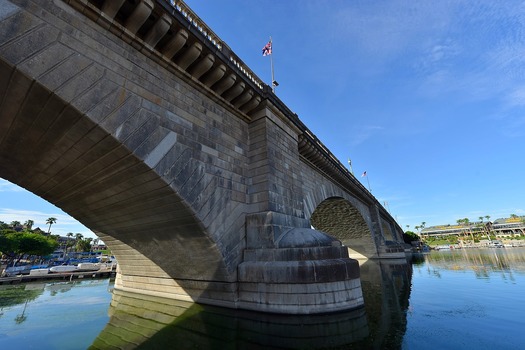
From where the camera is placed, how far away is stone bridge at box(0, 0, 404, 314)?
559cm

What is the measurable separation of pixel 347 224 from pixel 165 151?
3444cm

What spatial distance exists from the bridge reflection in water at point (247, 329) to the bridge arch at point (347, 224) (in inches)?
780

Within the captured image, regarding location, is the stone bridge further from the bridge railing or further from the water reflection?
the water reflection

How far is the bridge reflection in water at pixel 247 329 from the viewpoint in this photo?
642cm

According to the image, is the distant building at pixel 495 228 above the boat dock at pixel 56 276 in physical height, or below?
above

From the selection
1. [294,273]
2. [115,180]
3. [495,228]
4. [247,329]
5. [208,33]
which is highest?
[495,228]

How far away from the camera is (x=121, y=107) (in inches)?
253

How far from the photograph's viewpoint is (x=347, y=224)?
37188mm

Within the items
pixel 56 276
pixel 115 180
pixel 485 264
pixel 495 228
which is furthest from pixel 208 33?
pixel 495 228

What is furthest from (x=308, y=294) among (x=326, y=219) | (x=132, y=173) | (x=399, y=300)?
(x=326, y=219)

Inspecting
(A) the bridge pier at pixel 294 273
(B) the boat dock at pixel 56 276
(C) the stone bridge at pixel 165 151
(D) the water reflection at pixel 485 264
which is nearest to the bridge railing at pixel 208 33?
(C) the stone bridge at pixel 165 151

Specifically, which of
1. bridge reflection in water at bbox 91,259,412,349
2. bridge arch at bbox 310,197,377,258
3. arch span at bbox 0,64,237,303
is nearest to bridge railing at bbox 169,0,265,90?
arch span at bbox 0,64,237,303

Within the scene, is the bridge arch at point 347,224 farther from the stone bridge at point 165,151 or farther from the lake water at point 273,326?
the stone bridge at point 165,151

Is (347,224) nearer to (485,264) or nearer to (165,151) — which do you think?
(485,264)
